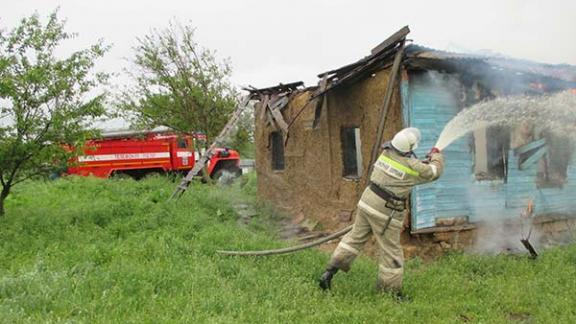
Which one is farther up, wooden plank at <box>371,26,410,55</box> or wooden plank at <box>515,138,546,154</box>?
wooden plank at <box>371,26,410,55</box>

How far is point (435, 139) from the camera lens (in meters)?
7.35

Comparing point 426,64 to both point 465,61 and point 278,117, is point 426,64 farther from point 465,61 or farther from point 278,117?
point 278,117

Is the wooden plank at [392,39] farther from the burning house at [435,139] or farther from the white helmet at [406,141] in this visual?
the white helmet at [406,141]

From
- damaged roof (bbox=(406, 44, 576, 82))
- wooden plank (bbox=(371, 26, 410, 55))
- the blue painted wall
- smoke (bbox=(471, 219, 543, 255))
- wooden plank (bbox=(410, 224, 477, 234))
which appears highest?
wooden plank (bbox=(371, 26, 410, 55))

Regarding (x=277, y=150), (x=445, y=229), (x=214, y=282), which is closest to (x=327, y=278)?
(x=214, y=282)

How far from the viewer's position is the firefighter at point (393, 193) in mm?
5316

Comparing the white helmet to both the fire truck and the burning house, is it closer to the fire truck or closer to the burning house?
the burning house

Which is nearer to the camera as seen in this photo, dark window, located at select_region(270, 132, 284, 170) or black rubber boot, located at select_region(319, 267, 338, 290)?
black rubber boot, located at select_region(319, 267, 338, 290)

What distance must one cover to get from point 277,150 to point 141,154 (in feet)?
25.6

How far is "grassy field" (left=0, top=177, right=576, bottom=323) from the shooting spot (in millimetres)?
4531

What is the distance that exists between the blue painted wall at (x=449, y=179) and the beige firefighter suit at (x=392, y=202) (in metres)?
1.88

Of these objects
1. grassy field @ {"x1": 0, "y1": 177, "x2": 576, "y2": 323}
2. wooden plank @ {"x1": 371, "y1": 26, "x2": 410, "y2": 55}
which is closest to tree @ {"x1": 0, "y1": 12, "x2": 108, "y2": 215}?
grassy field @ {"x1": 0, "y1": 177, "x2": 576, "y2": 323}

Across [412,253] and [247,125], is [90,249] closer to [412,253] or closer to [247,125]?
[412,253]

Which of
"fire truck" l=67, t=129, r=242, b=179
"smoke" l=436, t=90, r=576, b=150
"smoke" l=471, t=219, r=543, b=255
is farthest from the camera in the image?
"fire truck" l=67, t=129, r=242, b=179
